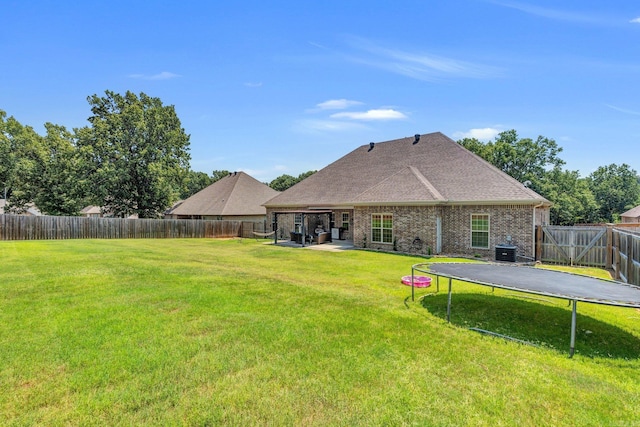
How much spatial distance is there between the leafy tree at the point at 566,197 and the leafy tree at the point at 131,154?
40.2 meters

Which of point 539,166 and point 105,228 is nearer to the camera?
point 105,228

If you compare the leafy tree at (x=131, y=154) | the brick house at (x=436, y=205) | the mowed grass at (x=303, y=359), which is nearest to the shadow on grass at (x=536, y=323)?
the mowed grass at (x=303, y=359)

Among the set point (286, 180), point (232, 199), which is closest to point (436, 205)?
point (232, 199)

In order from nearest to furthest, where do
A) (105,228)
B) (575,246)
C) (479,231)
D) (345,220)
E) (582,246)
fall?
(582,246)
(575,246)
(479,231)
(345,220)
(105,228)

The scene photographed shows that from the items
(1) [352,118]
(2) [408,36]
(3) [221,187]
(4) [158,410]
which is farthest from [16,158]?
(4) [158,410]

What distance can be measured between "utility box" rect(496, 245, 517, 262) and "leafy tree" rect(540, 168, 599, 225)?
27042mm

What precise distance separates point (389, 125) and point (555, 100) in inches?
431

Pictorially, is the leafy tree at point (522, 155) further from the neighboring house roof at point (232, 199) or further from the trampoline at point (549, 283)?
the trampoline at point (549, 283)

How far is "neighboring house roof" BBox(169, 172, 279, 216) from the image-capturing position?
29.8m

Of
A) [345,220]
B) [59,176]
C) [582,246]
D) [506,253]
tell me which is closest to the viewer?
[582,246]

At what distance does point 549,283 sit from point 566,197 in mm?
39017

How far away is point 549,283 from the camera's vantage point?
5.49 m

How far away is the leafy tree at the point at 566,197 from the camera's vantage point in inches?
1380

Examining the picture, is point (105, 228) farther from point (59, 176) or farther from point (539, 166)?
point (539, 166)
